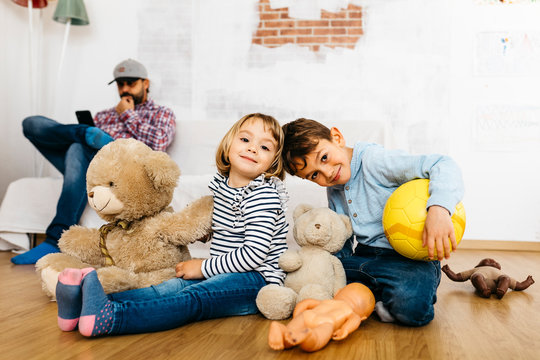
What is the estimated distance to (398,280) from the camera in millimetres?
1271

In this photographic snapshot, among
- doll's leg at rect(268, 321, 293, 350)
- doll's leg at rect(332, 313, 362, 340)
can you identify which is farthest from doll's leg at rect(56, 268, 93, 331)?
doll's leg at rect(332, 313, 362, 340)

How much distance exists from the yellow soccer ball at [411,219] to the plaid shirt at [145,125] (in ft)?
5.93

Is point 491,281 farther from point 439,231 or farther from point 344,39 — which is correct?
point 344,39

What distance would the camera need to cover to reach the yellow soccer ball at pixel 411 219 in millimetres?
1196

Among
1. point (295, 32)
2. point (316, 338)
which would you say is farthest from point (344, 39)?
point (316, 338)

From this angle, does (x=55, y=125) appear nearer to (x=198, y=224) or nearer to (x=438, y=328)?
(x=198, y=224)

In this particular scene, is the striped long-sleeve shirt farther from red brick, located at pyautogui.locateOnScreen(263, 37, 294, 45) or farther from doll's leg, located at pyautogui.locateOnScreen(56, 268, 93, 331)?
red brick, located at pyautogui.locateOnScreen(263, 37, 294, 45)

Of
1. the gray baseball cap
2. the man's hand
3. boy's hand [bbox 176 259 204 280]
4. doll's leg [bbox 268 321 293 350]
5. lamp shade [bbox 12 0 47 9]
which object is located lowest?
doll's leg [bbox 268 321 293 350]

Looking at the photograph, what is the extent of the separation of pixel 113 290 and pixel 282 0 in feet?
9.28

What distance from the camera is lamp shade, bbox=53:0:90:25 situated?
11.0ft

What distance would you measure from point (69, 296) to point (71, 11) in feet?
9.71

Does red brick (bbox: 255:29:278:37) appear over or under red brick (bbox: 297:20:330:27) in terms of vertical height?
under

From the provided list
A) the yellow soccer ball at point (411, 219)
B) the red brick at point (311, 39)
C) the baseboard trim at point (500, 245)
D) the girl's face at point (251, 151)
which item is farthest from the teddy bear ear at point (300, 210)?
the red brick at point (311, 39)

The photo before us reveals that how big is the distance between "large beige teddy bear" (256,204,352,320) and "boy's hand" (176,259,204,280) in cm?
20
